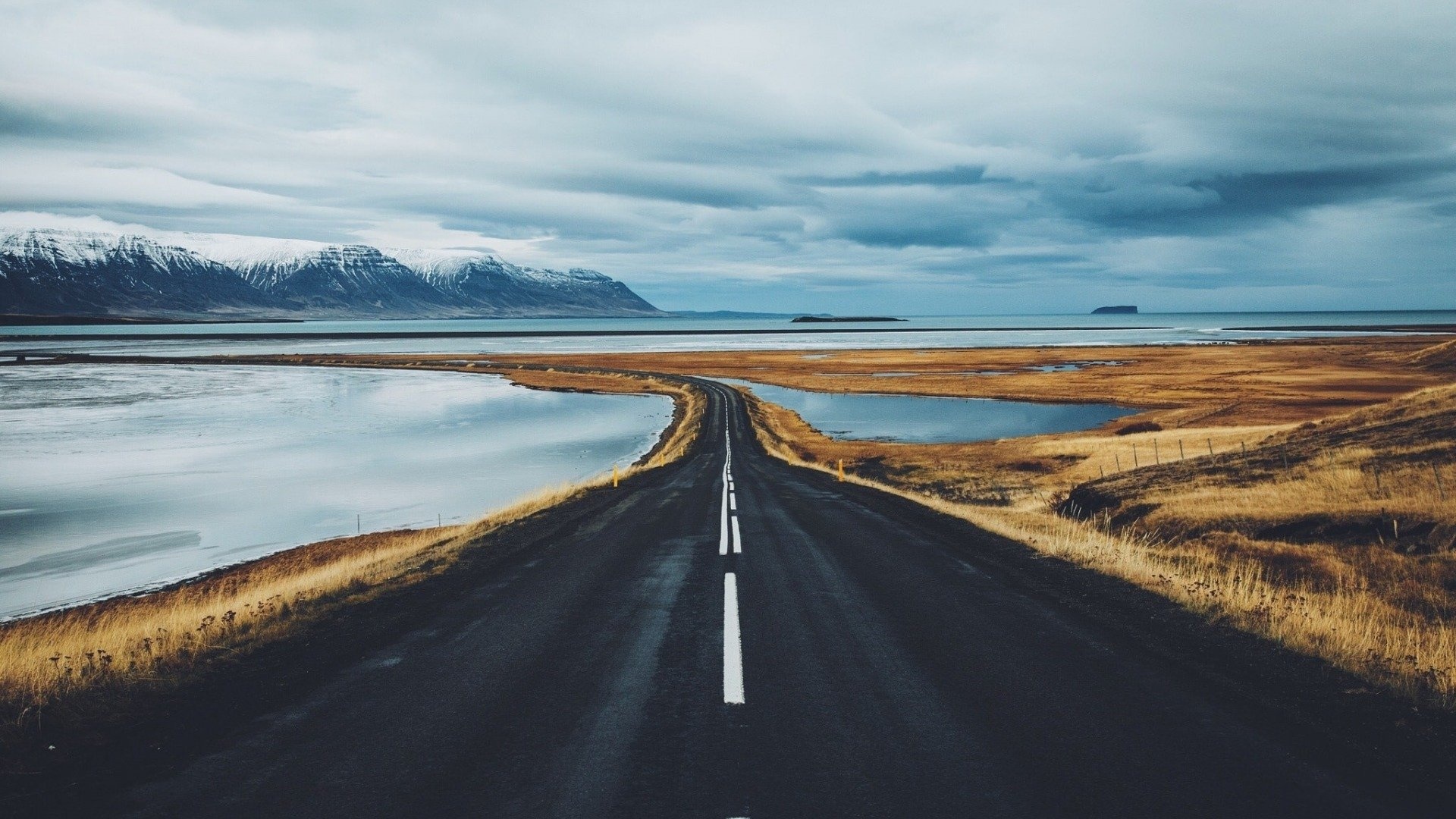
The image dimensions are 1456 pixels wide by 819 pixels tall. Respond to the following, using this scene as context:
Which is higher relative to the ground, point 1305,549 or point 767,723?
point 767,723

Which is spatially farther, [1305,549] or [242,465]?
[242,465]

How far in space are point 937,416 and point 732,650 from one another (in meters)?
57.5

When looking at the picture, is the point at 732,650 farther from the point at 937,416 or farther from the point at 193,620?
the point at 937,416

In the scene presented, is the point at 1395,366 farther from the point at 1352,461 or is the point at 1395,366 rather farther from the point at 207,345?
the point at 207,345

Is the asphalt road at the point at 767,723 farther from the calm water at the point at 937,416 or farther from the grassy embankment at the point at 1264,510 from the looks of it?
the calm water at the point at 937,416

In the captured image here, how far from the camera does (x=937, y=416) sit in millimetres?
62938

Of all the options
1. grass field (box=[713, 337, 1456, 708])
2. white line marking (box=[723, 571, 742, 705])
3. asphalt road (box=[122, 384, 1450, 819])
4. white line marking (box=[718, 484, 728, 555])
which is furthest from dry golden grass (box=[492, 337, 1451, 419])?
asphalt road (box=[122, 384, 1450, 819])

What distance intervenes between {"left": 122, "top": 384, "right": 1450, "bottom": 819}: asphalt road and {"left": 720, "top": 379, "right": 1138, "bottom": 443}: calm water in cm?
4197

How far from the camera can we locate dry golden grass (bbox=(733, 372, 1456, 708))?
8.06 m

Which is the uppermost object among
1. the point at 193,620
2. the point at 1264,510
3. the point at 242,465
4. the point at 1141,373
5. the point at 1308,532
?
the point at 1141,373

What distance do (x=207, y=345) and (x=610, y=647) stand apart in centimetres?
20122

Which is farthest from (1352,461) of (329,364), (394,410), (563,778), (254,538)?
(329,364)

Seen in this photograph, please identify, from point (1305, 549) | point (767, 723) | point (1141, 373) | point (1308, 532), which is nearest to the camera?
point (767, 723)

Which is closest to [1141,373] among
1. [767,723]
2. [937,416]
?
[937,416]
